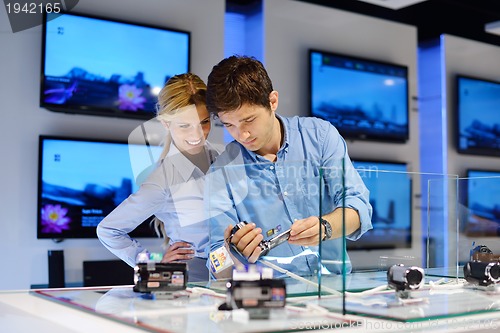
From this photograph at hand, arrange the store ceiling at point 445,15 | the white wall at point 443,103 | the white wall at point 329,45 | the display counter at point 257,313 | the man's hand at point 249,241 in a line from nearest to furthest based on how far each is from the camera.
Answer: the display counter at point 257,313 → the man's hand at point 249,241 → the white wall at point 329,45 → the store ceiling at point 445,15 → the white wall at point 443,103

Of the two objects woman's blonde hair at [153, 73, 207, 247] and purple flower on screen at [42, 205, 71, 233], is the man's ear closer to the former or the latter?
woman's blonde hair at [153, 73, 207, 247]

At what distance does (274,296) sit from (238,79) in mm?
926

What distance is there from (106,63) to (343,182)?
3.42 metres

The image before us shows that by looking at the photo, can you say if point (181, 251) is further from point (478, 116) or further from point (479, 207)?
point (478, 116)

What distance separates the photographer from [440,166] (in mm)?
6570

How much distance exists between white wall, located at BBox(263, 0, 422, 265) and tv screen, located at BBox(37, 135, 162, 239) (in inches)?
60.9

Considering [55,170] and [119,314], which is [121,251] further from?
[55,170]

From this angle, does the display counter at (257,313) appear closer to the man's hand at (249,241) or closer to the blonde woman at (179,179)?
the man's hand at (249,241)

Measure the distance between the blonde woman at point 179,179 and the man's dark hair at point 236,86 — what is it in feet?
1.42

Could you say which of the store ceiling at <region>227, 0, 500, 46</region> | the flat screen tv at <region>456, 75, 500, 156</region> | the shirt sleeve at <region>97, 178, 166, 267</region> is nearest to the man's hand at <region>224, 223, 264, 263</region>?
the shirt sleeve at <region>97, 178, 166, 267</region>

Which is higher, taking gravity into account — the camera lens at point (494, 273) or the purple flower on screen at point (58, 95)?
the purple flower on screen at point (58, 95)

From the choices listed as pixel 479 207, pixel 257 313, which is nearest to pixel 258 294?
pixel 257 313

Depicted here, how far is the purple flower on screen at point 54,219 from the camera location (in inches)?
166

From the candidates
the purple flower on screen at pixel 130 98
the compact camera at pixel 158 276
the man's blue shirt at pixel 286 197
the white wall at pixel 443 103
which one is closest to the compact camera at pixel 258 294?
the man's blue shirt at pixel 286 197
